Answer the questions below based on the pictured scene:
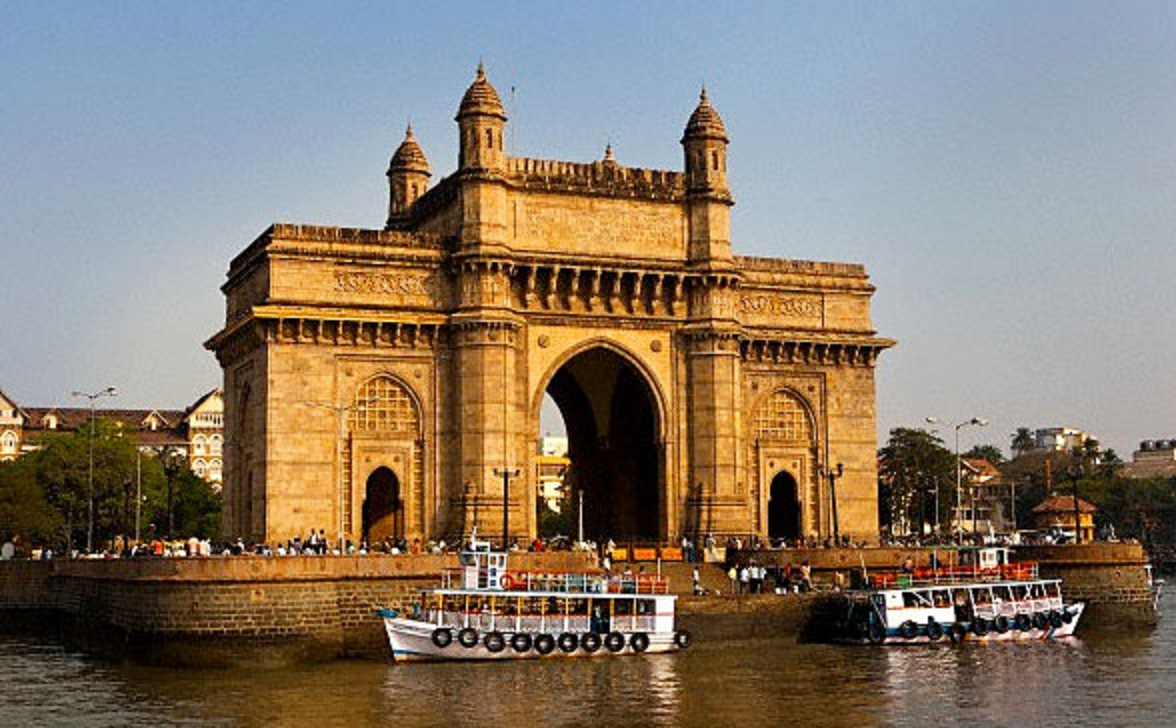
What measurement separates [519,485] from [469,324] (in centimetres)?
560

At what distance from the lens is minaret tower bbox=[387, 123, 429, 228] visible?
205ft

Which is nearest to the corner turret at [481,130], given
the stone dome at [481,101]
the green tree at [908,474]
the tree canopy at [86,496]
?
the stone dome at [481,101]

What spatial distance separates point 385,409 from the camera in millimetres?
51281

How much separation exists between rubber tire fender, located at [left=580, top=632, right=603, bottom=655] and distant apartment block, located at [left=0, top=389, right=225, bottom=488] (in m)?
89.6

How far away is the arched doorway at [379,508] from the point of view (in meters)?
53.5

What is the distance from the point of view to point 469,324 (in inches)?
2010

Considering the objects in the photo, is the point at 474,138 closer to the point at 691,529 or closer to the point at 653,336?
the point at 653,336

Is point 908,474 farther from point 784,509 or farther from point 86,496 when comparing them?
point 86,496

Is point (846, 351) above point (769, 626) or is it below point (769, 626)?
above

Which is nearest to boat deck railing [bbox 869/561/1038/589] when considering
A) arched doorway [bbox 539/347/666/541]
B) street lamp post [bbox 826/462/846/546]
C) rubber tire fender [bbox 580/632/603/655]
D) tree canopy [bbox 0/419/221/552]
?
street lamp post [bbox 826/462/846/546]

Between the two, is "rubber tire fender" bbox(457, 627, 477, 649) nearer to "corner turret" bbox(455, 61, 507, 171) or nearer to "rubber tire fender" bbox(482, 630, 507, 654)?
Result: "rubber tire fender" bbox(482, 630, 507, 654)

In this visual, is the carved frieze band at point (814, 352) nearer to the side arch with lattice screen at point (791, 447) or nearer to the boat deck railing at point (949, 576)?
the side arch with lattice screen at point (791, 447)

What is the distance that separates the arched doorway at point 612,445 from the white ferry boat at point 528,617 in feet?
49.4

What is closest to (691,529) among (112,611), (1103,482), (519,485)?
(519,485)
